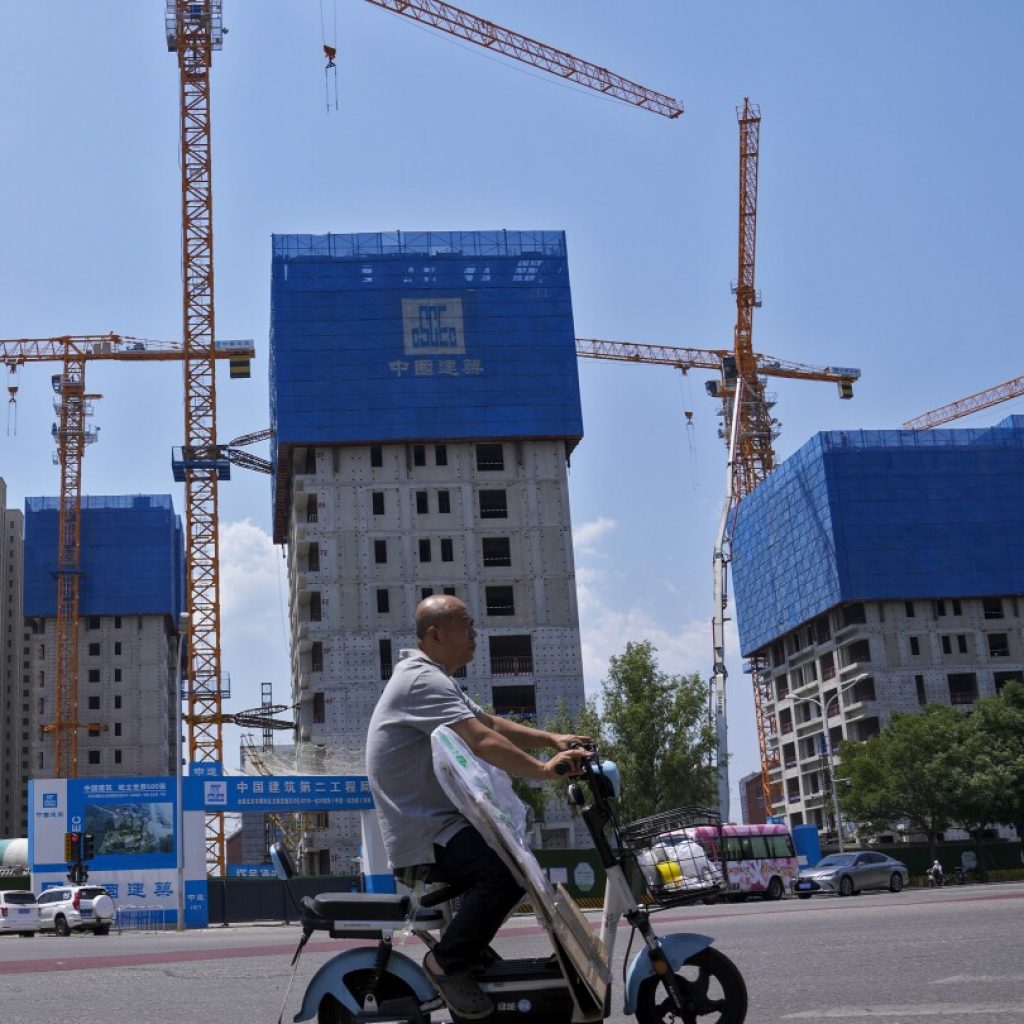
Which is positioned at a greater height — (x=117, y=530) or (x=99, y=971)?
(x=117, y=530)

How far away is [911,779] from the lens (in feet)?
196

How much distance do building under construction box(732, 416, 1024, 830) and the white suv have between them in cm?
5413

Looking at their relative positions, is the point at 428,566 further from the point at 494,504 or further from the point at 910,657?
the point at 910,657

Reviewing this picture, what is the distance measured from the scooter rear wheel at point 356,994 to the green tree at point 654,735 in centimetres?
4242

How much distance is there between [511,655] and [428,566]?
6099mm

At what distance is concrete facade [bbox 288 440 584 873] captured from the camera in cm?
7025

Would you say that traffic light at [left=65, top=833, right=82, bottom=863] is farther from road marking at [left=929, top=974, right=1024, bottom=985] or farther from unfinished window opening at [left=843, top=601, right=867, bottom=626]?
unfinished window opening at [left=843, top=601, right=867, bottom=626]

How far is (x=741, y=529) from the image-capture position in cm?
10700

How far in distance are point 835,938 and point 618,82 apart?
8560 cm

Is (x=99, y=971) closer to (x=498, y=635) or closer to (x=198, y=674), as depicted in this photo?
(x=498, y=635)

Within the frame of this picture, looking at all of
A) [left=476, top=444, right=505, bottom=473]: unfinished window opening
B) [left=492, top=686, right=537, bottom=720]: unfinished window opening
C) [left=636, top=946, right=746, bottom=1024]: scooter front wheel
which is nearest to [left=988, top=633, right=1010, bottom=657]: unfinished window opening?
[left=492, top=686, right=537, bottom=720]: unfinished window opening

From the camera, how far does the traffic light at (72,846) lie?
1630 inches

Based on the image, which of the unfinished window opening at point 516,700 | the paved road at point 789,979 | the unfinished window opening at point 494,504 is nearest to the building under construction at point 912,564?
the unfinished window opening at point 516,700

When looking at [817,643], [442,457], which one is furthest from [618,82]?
[817,643]
